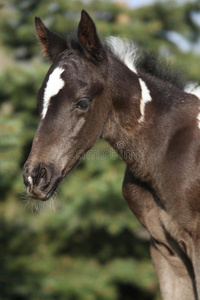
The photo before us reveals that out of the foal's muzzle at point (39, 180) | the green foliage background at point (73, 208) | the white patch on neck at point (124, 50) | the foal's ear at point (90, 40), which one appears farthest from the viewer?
the green foliage background at point (73, 208)

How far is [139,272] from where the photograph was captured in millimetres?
9109

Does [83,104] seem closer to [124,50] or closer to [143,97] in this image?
[143,97]

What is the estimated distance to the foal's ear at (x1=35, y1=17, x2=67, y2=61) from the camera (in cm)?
340

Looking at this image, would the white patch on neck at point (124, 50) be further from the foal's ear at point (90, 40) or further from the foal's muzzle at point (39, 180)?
the foal's muzzle at point (39, 180)

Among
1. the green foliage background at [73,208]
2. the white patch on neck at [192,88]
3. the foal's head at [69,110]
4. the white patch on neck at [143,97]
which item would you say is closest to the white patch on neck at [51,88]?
the foal's head at [69,110]

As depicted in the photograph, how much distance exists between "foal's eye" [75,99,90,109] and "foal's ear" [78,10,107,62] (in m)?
0.36

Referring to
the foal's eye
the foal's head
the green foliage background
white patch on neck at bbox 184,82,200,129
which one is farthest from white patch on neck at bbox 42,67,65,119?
the green foliage background

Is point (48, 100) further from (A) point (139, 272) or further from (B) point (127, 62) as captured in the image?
(A) point (139, 272)

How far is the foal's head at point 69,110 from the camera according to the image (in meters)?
2.90

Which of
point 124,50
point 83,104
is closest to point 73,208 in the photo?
point 124,50

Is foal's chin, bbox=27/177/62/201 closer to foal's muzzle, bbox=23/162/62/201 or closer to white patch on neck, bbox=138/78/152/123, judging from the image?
foal's muzzle, bbox=23/162/62/201

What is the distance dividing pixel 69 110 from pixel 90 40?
0.54 m

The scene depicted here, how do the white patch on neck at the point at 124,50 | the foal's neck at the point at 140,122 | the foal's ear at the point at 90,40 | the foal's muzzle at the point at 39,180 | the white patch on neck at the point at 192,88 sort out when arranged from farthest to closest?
the white patch on neck at the point at 192,88 → the white patch on neck at the point at 124,50 → the foal's neck at the point at 140,122 → the foal's ear at the point at 90,40 → the foal's muzzle at the point at 39,180

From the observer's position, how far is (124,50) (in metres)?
3.62
